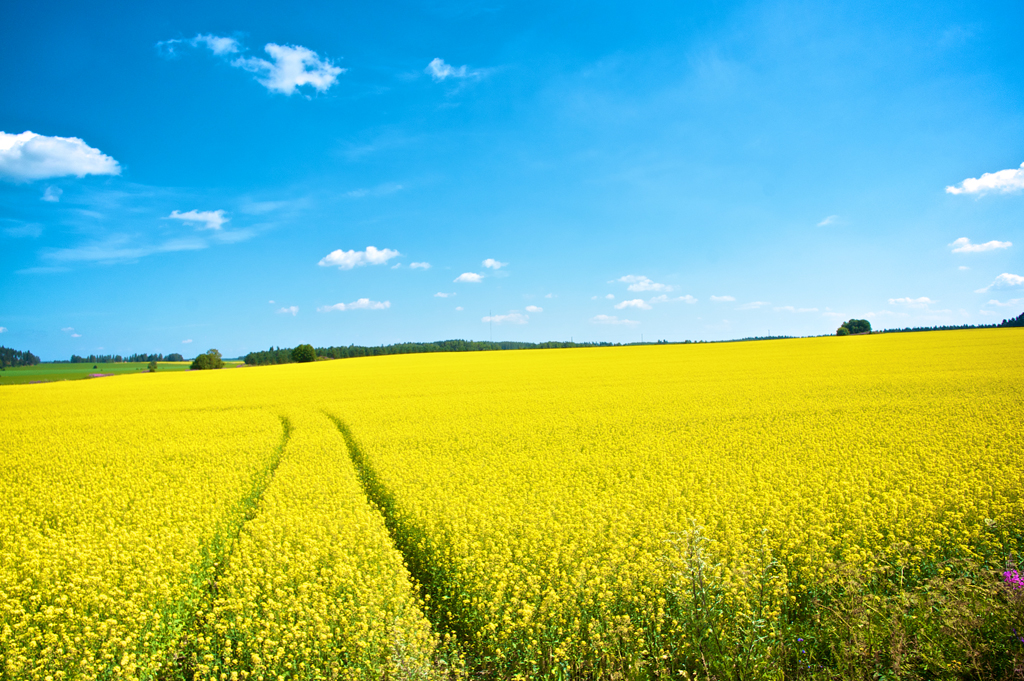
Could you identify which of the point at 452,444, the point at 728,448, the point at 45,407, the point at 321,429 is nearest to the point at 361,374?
the point at 45,407

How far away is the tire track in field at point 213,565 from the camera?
6066 mm

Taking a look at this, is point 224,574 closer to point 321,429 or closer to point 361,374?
point 321,429

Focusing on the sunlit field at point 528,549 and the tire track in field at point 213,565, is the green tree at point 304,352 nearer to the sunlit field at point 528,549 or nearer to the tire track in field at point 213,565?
the sunlit field at point 528,549

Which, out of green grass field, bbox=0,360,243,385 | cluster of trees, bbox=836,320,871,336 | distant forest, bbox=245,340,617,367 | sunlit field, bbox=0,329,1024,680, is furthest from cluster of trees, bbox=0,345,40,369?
cluster of trees, bbox=836,320,871,336

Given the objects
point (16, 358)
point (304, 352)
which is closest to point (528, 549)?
point (304, 352)

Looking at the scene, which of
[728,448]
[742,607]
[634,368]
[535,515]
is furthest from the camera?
[634,368]

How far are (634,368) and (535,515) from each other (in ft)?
97.3

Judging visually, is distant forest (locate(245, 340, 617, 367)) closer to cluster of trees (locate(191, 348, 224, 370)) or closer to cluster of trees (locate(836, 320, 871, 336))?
cluster of trees (locate(191, 348, 224, 370))

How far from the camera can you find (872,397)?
68.5 feet

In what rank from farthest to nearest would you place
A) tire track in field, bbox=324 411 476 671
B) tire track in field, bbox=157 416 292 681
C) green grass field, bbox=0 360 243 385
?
green grass field, bbox=0 360 243 385
tire track in field, bbox=324 411 476 671
tire track in field, bbox=157 416 292 681

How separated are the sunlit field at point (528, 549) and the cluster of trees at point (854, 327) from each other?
75.0 metres

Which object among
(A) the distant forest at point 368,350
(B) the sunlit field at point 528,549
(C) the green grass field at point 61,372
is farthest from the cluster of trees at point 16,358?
(B) the sunlit field at point 528,549

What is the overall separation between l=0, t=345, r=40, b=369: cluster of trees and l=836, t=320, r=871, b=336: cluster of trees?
164 meters

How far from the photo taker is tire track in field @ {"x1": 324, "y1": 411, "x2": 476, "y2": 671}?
6.47m
